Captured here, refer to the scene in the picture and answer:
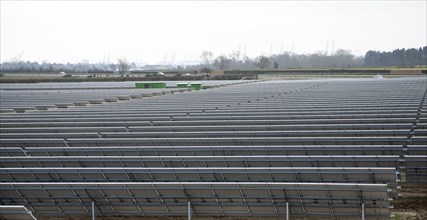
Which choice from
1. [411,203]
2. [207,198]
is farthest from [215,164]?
[411,203]

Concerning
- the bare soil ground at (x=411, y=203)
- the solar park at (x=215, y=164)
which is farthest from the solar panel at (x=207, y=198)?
the bare soil ground at (x=411, y=203)

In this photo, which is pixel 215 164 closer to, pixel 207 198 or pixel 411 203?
pixel 207 198

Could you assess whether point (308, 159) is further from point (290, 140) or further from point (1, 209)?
point (1, 209)

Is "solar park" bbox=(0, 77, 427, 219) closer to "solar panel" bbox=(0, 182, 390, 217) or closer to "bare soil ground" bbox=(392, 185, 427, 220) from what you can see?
"solar panel" bbox=(0, 182, 390, 217)

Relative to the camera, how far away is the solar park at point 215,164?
13719 millimetres

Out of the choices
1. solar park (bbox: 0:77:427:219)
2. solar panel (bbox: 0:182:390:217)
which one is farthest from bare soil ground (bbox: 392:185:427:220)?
solar panel (bbox: 0:182:390:217)

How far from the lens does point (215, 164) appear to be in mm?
18406

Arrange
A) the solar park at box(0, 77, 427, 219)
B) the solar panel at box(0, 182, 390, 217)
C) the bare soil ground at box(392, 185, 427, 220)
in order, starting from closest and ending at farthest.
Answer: the solar panel at box(0, 182, 390, 217) → the solar park at box(0, 77, 427, 219) → the bare soil ground at box(392, 185, 427, 220)

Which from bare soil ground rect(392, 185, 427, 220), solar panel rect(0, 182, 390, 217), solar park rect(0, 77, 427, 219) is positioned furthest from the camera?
bare soil ground rect(392, 185, 427, 220)

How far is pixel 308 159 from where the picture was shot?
1795 centimetres

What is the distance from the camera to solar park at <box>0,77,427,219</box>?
13.7 metres

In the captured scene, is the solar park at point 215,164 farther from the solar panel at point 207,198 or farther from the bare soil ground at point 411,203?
the bare soil ground at point 411,203

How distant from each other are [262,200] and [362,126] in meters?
13.3

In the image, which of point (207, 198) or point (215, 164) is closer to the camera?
point (207, 198)
